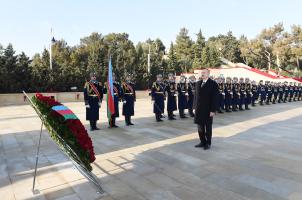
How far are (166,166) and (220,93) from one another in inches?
335

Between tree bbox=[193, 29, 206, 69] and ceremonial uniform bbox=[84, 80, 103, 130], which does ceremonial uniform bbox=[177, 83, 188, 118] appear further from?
tree bbox=[193, 29, 206, 69]

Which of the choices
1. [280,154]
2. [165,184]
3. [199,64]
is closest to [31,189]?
[165,184]

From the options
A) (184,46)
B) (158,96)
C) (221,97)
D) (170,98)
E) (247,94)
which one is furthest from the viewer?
(184,46)

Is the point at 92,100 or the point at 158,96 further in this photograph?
the point at 158,96

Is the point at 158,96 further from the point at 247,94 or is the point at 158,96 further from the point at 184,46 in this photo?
the point at 184,46

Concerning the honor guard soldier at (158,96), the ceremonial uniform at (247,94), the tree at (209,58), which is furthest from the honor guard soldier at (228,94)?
the tree at (209,58)

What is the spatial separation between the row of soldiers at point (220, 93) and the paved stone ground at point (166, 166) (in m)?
2.33

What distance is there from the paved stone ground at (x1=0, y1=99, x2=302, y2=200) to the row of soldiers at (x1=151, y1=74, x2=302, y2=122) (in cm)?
233

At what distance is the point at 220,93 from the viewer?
42.9 ft

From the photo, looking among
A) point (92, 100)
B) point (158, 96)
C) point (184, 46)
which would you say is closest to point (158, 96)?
point (158, 96)

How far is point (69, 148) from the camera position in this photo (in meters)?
3.69

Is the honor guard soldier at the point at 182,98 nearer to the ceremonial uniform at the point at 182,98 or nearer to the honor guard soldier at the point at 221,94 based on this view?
the ceremonial uniform at the point at 182,98

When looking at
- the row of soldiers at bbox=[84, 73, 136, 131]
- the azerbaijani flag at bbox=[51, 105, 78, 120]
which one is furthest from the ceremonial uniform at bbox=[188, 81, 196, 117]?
the azerbaijani flag at bbox=[51, 105, 78, 120]

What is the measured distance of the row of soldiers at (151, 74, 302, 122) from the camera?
10.7 m
